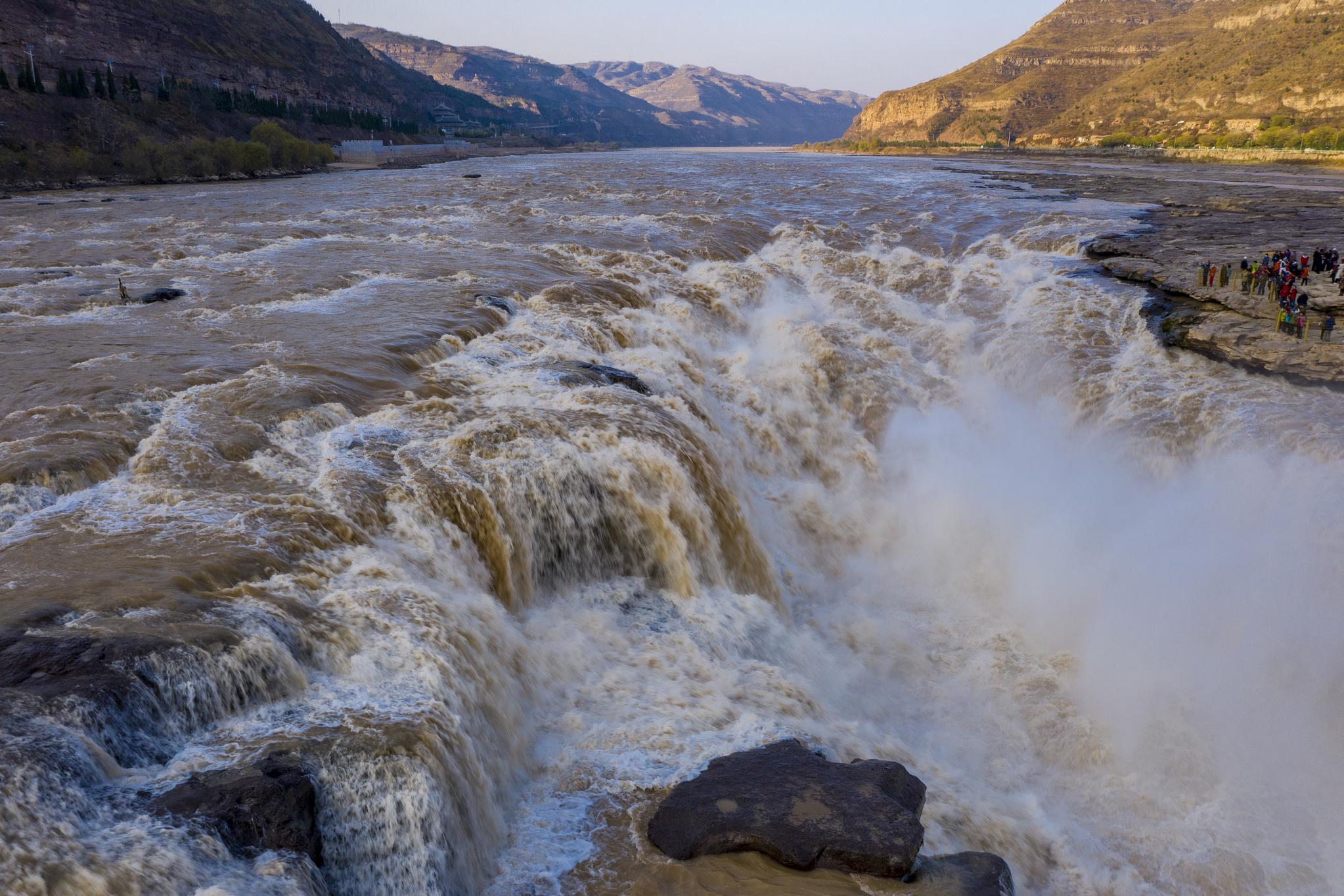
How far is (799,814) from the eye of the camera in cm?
684

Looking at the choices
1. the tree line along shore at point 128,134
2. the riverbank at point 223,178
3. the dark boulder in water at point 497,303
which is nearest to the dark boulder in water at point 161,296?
the dark boulder in water at point 497,303

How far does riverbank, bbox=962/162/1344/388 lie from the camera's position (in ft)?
60.5

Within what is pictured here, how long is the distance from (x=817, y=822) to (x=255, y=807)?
4.06 meters

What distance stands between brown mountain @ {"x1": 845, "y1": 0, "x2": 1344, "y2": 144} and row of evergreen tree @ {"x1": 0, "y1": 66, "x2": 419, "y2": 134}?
9602 centimetres

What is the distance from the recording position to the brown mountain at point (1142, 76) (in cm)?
9350

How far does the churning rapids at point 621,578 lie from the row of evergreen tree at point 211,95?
54.9 meters

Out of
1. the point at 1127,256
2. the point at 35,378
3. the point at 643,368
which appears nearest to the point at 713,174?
the point at 1127,256

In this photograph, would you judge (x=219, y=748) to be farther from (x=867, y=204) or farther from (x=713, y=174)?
(x=713, y=174)

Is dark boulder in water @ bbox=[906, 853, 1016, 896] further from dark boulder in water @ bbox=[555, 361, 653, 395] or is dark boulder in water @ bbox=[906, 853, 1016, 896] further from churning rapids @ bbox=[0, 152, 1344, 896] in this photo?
dark boulder in water @ bbox=[555, 361, 653, 395]

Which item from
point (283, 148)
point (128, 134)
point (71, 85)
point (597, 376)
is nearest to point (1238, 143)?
point (283, 148)

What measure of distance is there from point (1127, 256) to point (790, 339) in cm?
1450

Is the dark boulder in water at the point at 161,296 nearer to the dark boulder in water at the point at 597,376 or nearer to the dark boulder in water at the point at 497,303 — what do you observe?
the dark boulder in water at the point at 497,303

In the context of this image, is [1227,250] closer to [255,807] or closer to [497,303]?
[497,303]

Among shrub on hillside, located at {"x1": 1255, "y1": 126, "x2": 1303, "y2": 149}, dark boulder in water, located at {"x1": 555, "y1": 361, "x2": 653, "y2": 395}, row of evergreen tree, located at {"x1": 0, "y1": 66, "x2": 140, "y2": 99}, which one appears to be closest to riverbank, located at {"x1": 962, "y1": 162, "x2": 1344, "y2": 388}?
dark boulder in water, located at {"x1": 555, "y1": 361, "x2": 653, "y2": 395}
